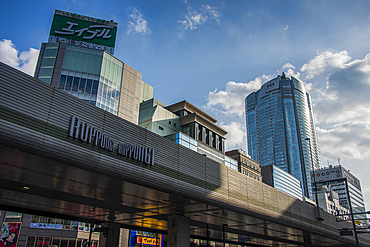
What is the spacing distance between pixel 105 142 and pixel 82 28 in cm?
4644

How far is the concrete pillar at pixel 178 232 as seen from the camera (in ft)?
76.1

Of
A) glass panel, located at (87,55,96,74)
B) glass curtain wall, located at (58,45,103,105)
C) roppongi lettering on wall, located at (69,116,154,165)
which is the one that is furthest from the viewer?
glass panel, located at (87,55,96,74)

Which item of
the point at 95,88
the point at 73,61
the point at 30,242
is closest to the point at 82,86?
the point at 95,88

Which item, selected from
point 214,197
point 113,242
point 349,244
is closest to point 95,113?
point 214,197

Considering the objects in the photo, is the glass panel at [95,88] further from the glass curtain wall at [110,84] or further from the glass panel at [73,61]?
the glass panel at [73,61]

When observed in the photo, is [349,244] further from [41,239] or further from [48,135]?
[48,135]

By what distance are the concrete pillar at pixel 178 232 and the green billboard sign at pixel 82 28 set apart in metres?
42.5

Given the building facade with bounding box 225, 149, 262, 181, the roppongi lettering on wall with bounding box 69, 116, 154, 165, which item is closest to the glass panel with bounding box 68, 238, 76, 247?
the roppongi lettering on wall with bounding box 69, 116, 154, 165

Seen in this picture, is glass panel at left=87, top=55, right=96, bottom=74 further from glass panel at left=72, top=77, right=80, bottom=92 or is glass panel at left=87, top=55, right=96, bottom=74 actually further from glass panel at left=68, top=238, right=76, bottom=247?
glass panel at left=68, top=238, right=76, bottom=247

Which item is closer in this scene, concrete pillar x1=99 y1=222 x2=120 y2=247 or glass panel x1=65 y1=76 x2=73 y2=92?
concrete pillar x1=99 y1=222 x2=120 y2=247

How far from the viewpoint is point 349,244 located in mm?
55312

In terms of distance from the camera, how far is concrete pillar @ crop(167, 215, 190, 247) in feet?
76.1

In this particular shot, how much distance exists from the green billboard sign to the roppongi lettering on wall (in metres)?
44.0

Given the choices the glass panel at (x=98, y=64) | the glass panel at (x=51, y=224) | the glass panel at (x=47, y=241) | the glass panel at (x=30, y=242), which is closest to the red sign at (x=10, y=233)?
the glass panel at (x=30, y=242)
